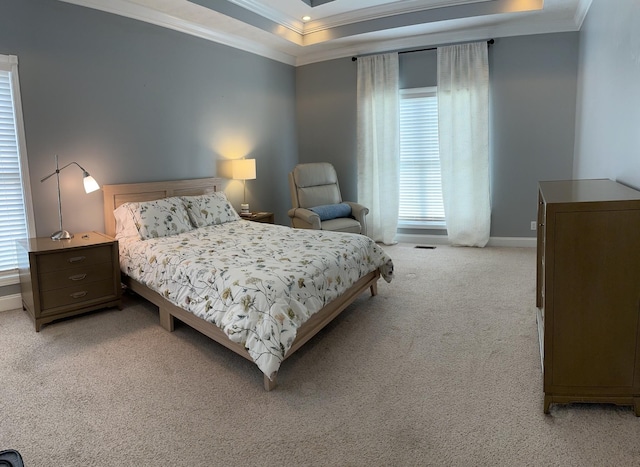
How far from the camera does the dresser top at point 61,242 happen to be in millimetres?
3201

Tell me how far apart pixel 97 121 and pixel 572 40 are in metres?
5.21

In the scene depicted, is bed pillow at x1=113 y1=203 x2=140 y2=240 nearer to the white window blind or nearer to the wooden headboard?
the wooden headboard

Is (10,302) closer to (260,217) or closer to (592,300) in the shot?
(260,217)

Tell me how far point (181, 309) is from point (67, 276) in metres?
1.04

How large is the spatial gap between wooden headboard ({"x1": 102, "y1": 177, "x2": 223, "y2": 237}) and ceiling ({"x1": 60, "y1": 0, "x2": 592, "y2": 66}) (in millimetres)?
1592

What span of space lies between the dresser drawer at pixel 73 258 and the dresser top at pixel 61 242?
0.04 meters

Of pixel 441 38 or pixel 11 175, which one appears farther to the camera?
pixel 441 38

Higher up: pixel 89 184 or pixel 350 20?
pixel 350 20

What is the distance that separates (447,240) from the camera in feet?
19.1

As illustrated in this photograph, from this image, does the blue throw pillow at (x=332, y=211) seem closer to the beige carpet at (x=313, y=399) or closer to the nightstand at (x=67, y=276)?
the beige carpet at (x=313, y=399)

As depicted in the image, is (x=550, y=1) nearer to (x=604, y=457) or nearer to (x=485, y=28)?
(x=485, y=28)

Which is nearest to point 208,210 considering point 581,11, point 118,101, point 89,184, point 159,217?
point 159,217

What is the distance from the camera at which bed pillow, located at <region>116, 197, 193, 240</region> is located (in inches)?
147

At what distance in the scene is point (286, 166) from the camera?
6332 mm
